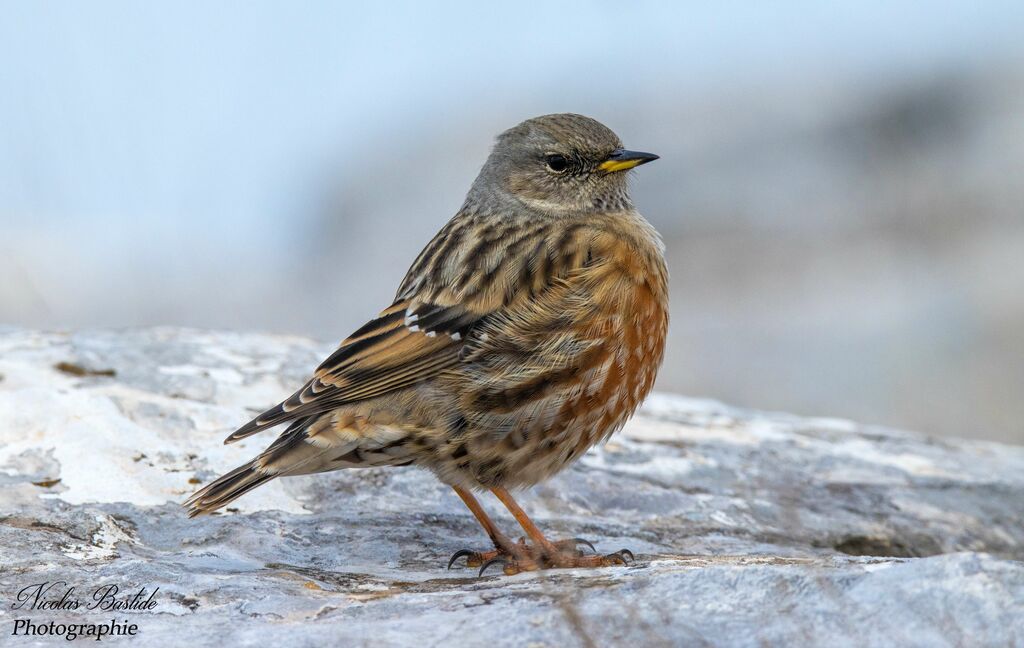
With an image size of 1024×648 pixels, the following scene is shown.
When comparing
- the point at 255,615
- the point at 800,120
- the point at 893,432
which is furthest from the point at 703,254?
the point at 255,615

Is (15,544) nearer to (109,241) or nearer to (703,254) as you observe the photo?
(703,254)

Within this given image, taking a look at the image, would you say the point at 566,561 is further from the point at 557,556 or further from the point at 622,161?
the point at 622,161

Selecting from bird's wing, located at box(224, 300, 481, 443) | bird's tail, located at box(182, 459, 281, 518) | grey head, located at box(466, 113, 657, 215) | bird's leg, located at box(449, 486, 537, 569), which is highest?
grey head, located at box(466, 113, 657, 215)

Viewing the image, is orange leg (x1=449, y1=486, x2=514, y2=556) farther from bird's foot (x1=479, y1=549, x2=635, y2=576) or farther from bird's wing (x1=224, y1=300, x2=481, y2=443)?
bird's wing (x1=224, y1=300, x2=481, y2=443)

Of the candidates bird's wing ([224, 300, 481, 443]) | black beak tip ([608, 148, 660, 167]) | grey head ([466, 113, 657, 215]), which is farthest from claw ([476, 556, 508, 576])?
black beak tip ([608, 148, 660, 167])

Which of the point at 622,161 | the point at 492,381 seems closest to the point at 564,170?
the point at 622,161
